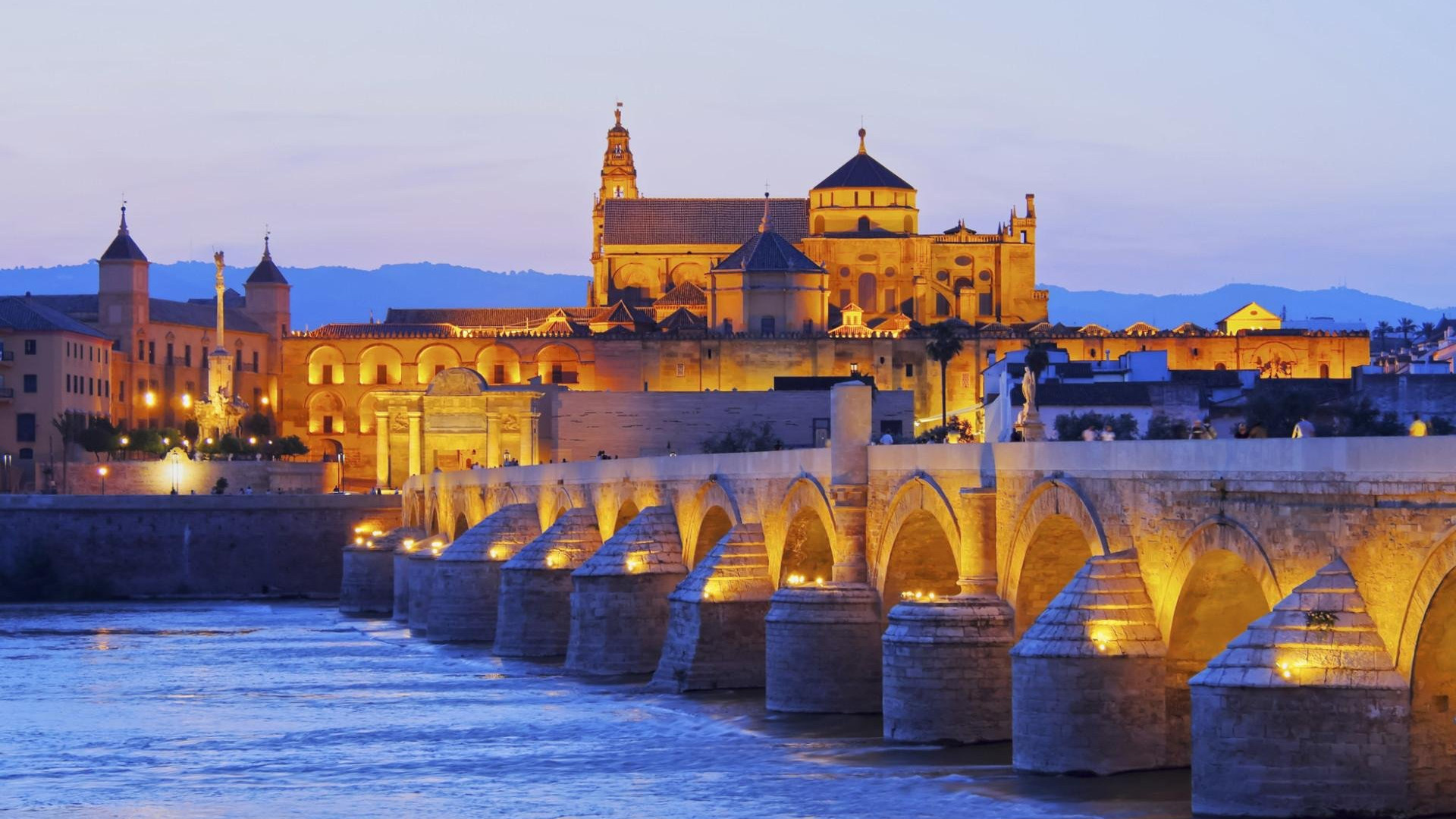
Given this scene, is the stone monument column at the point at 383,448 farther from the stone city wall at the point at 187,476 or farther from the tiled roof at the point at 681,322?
the tiled roof at the point at 681,322

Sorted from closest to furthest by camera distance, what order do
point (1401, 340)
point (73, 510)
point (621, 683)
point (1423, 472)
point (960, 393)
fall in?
point (1423, 472), point (621, 683), point (73, 510), point (960, 393), point (1401, 340)

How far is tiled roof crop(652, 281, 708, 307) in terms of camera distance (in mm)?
112938

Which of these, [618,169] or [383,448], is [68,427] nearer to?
[383,448]

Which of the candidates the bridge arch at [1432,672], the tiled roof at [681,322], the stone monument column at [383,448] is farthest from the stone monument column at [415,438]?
the bridge arch at [1432,672]

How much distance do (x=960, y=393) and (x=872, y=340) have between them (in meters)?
4.68

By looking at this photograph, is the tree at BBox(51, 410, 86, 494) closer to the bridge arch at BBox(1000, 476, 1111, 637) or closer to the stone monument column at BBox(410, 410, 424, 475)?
the stone monument column at BBox(410, 410, 424, 475)

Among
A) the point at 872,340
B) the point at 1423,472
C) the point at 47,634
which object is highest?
the point at 872,340

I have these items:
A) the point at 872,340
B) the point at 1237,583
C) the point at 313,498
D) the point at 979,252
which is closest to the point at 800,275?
the point at 872,340

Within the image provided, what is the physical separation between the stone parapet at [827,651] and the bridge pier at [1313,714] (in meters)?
10.1

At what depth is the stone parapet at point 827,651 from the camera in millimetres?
28609

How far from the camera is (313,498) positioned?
2751 inches

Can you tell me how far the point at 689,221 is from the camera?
391ft

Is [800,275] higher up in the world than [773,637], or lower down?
higher up

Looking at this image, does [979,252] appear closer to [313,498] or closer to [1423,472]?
[313,498]
